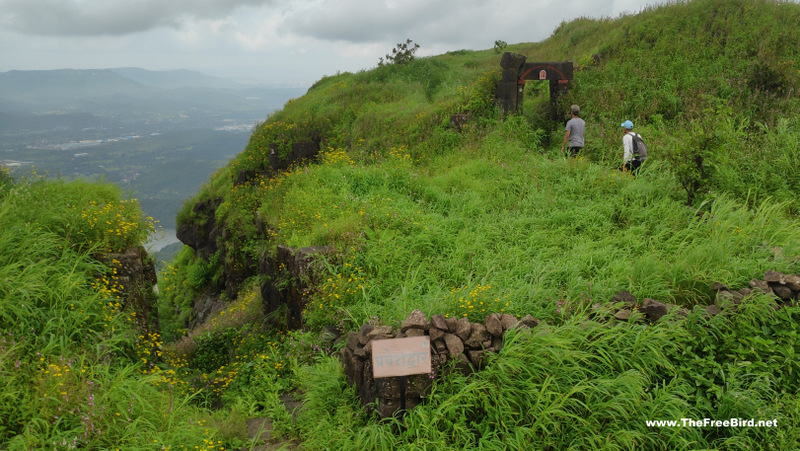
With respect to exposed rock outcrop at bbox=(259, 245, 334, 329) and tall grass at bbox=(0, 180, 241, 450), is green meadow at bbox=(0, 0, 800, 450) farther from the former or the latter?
exposed rock outcrop at bbox=(259, 245, 334, 329)

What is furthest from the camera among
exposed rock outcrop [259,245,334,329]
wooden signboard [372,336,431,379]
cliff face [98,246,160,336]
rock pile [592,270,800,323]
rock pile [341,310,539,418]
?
exposed rock outcrop [259,245,334,329]

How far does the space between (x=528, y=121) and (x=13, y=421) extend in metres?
11.9

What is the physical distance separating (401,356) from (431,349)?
16.5 inches

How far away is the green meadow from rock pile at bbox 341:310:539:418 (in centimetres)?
14

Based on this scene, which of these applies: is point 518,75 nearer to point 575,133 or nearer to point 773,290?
point 575,133

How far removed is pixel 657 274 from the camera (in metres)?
5.05

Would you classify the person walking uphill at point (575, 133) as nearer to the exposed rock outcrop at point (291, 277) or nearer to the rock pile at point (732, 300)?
the rock pile at point (732, 300)

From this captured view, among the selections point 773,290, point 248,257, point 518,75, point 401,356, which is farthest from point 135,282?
point 518,75

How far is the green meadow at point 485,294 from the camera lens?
3.70 m

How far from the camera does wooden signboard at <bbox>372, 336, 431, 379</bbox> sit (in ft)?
12.0

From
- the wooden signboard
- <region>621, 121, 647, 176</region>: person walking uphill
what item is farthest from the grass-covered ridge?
the wooden signboard

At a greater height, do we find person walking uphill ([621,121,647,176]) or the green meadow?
person walking uphill ([621,121,647,176])

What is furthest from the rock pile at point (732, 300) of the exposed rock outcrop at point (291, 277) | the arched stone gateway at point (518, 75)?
the arched stone gateway at point (518, 75)

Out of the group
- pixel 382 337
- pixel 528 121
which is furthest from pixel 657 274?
pixel 528 121
